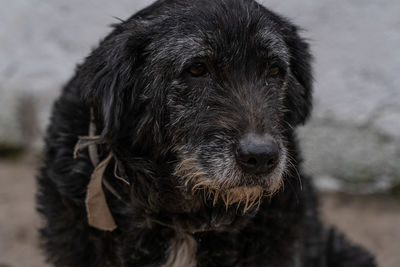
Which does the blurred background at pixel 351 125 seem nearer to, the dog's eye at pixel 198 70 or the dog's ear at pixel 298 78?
the dog's ear at pixel 298 78

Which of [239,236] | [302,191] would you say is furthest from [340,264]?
[239,236]

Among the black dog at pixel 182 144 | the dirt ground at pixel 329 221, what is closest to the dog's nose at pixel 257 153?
the black dog at pixel 182 144

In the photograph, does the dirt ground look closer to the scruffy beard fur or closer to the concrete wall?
the concrete wall

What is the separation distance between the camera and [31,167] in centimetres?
554

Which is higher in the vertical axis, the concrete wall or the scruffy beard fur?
the scruffy beard fur

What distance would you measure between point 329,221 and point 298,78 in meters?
2.33

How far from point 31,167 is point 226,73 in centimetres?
376

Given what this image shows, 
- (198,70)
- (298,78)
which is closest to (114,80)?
(198,70)

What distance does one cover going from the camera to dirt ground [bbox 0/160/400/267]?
4.32 metres

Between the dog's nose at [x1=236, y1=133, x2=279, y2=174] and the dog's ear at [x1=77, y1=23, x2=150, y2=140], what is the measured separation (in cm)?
65

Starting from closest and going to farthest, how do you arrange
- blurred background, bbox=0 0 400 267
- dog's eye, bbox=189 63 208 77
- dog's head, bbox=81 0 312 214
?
1. dog's head, bbox=81 0 312 214
2. dog's eye, bbox=189 63 208 77
3. blurred background, bbox=0 0 400 267

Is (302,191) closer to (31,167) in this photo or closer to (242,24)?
(242,24)

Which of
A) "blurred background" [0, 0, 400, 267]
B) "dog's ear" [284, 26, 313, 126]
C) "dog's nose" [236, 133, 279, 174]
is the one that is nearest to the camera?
"dog's nose" [236, 133, 279, 174]

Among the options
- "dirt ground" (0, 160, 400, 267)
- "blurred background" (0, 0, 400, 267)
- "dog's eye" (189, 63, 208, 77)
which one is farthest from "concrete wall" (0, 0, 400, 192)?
"dog's eye" (189, 63, 208, 77)
